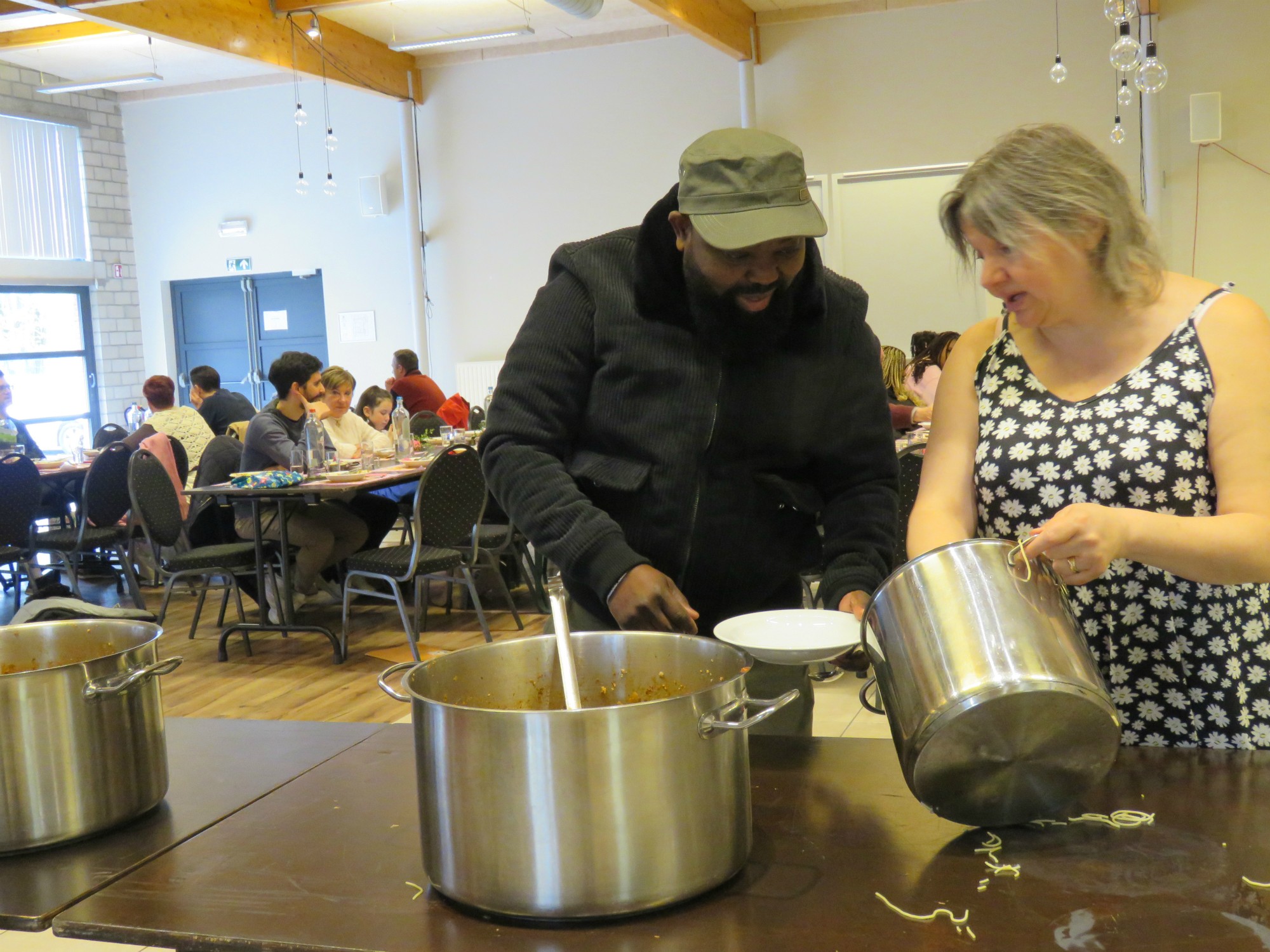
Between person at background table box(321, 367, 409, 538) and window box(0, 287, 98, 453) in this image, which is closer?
person at background table box(321, 367, 409, 538)

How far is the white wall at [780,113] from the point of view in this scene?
7809 millimetres

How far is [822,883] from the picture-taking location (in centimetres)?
93

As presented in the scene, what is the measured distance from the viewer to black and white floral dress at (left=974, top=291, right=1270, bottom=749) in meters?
1.28

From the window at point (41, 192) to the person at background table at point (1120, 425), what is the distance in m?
9.83

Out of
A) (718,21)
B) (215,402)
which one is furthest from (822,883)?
(718,21)

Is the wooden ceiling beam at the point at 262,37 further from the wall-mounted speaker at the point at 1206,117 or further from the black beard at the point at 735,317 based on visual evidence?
the black beard at the point at 735,317

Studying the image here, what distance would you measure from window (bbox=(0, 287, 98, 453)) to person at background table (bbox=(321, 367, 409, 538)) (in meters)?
4.36

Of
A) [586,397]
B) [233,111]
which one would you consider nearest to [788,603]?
[586,397]

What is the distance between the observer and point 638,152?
29.7 ft

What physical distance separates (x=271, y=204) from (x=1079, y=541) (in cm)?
1005

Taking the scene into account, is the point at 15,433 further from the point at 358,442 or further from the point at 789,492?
the point at 789,492

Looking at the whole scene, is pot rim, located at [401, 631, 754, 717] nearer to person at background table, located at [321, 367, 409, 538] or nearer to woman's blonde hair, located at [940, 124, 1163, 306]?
woman's blonde hair, located at [940, 124, 1163, 306]

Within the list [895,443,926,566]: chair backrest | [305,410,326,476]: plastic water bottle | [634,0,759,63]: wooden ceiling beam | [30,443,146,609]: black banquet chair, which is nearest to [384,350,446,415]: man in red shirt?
[30,443,146,609]: black banquet chair

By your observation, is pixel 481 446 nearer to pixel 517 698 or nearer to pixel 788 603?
pixel 788 603
